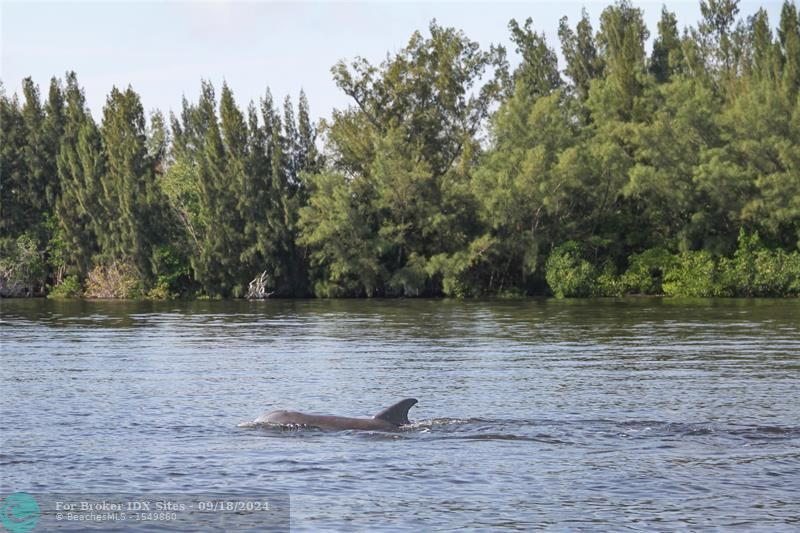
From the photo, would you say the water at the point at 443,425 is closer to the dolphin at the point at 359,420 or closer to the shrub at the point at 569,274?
the dolphin at the point at 359,420

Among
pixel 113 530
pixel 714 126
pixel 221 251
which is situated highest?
pixel 714 126

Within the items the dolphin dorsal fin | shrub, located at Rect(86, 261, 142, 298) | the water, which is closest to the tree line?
shrub, located at Rect(86, 261, 142, 298)

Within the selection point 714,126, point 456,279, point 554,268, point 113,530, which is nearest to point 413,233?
point 456,279

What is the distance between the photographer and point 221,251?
264ft

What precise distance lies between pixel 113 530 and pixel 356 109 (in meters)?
74.9

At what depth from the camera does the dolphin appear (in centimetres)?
1909

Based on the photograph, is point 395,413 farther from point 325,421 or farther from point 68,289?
point 68,289

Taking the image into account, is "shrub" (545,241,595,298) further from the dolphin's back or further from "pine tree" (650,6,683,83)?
the dolphin's back

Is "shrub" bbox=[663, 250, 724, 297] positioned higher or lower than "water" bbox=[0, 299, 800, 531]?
higher

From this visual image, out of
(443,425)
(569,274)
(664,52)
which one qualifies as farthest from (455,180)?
(443,425)

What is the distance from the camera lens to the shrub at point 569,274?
74938 mm

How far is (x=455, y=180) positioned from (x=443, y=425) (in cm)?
6194

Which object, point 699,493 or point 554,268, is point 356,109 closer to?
point 554,268

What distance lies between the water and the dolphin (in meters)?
0.36
